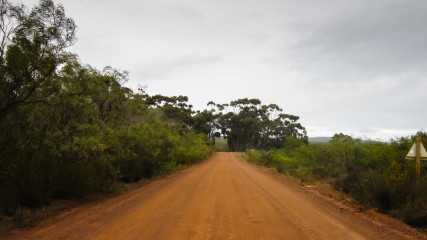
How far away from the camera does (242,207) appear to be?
7684 mm

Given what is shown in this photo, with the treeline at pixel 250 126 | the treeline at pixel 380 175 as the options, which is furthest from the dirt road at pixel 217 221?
the treeline at pixel 250 126

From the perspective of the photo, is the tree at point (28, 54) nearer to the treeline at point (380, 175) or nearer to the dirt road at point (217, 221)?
the dirt road at point (217, 221)

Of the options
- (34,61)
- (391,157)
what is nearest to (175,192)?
(34,61)

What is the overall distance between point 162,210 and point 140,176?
7748 mm

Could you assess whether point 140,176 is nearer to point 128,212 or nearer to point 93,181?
point 93,181

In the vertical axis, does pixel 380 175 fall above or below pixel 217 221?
above

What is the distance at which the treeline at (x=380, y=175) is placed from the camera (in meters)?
7.71

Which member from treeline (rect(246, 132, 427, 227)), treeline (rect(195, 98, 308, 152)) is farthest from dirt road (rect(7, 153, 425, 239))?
treeline (rect(195, 98, 308, 152))

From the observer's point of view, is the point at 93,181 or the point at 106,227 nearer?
the point at 106,227

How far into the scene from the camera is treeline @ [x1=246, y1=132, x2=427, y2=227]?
304 inches

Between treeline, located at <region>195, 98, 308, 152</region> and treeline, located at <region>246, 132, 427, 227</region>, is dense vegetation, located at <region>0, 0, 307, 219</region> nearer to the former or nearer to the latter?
treeline, located at <region>246, 132, 427, 227</region>

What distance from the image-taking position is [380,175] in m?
9.84

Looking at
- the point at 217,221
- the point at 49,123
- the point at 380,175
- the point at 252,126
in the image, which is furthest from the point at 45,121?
the point at 252,126

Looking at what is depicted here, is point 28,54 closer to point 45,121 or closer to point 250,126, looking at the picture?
point 45,121
